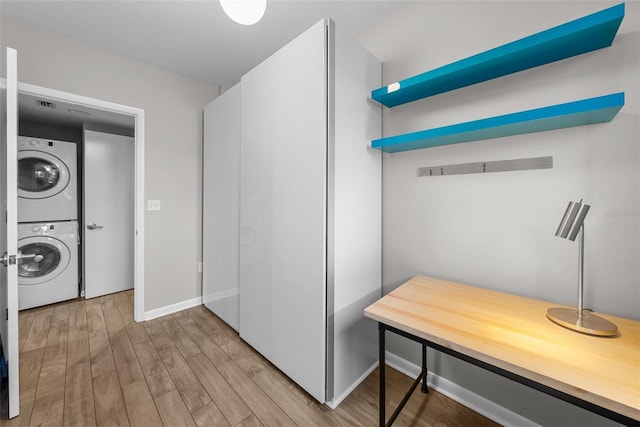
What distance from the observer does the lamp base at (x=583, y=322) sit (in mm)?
939

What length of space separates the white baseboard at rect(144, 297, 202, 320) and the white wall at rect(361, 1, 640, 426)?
2273mm

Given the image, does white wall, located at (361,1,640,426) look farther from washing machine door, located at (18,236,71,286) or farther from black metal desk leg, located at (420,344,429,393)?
washing machine door, located at (18,236,71,286)

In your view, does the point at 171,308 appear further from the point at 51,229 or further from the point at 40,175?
the point at 40,175

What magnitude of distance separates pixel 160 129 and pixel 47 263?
222cm

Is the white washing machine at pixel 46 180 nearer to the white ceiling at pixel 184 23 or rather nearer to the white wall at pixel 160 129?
the white wall at pixel 160 129

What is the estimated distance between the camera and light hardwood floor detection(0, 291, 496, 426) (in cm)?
143

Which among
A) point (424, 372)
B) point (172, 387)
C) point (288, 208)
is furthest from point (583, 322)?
point (172, 387)

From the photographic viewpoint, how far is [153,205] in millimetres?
2641

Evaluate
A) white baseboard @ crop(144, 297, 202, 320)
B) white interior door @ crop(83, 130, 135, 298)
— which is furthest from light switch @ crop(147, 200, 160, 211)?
white interior door @ crop(83, 130, 135, 298)

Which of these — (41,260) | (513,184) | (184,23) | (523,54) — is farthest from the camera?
(41,260)

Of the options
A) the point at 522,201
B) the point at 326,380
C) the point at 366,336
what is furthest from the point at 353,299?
the point at 522,201

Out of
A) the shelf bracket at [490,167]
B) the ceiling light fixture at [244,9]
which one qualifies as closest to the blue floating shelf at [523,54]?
the shelf bracket at [490,167]

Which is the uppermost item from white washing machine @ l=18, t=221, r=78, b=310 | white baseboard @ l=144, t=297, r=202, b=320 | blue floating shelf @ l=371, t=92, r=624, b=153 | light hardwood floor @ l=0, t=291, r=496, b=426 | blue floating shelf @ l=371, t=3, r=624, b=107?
blue floating shelf @ l=371, t=3, r=624, b=107

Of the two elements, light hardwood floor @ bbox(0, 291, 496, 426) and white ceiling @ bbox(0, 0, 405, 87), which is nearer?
light hardwood floor @ bbox(0, 291, 496, 426)
